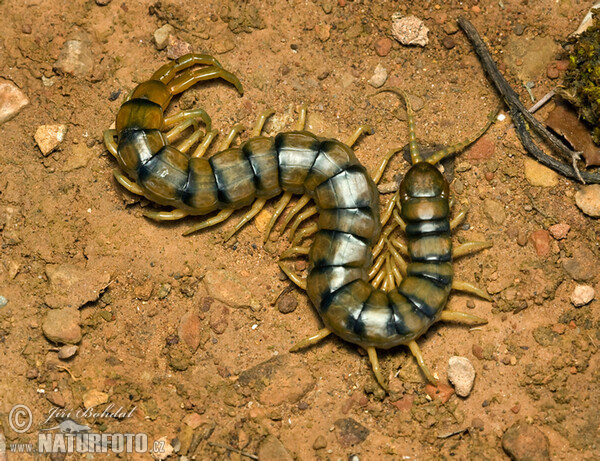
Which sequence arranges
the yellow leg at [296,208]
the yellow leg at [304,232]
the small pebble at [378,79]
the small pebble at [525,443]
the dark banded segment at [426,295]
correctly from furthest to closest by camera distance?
the small pebble at [378,79], the yellow leg at [296,208], the yellow leg at [304,232], the dark banded segment at [426,295], the small pebble at [525,443]

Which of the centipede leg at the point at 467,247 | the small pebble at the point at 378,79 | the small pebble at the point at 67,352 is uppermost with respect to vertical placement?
the small pebble at the point at 378,79

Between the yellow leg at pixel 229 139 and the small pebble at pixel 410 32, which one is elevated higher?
the small pebble at pixel 410 32

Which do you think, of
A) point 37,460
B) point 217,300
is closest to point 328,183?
point 217,300

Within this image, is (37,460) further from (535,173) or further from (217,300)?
(535,173)

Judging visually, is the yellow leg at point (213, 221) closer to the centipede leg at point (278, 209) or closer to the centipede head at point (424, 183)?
the centipede leg at point (278, 209)

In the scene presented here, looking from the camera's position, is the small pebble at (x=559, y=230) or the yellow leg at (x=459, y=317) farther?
the small pebble at (x=559, y=230)

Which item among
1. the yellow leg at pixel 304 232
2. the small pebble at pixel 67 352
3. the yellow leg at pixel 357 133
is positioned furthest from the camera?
the yellow leg at pixel 357 133

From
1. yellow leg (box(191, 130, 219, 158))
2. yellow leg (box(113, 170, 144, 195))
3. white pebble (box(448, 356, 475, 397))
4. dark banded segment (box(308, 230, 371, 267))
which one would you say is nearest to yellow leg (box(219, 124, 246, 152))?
yellow leg (box(191, 130, 219, 158))

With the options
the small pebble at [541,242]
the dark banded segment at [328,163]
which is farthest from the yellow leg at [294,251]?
the small pebble at [541,242]
